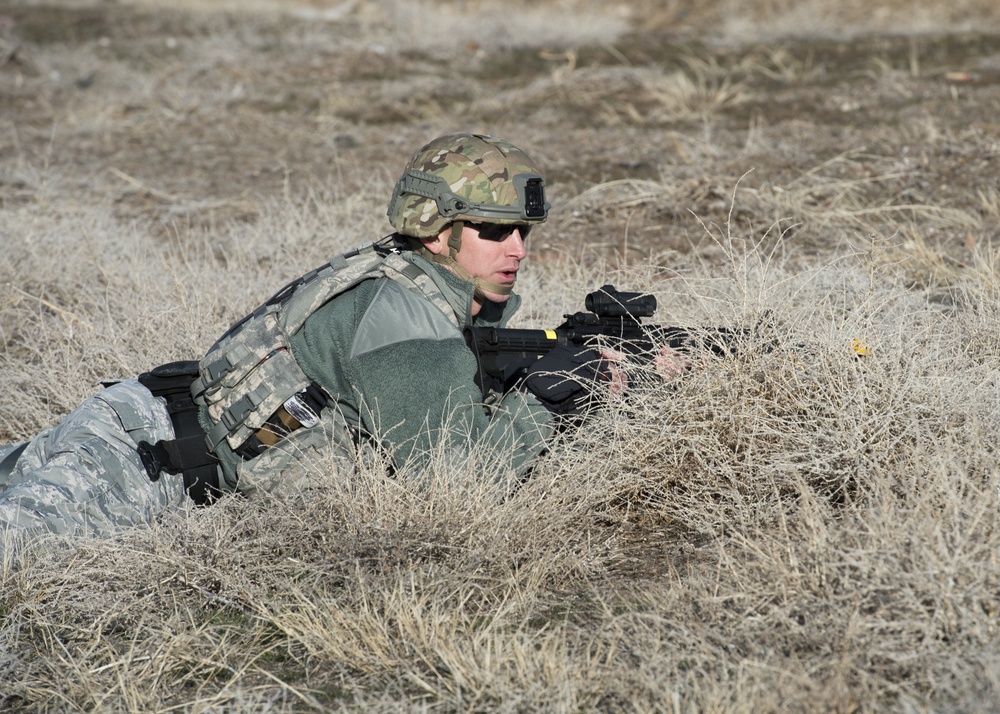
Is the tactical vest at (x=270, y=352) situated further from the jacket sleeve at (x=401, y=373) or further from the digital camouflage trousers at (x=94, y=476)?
the digital camouflage trousers at (x=94, y=476)

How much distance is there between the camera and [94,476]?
315cm

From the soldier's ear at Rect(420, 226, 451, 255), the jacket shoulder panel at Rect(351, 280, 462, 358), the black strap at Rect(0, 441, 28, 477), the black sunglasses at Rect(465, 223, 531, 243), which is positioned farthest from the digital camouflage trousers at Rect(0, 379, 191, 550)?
the black sunglasses at Rect(465, 223, 531, 243)

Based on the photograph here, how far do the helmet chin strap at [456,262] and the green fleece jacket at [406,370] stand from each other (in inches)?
2.5

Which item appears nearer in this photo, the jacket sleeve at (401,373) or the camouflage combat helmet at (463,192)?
the jacket sleeve at (401,373)

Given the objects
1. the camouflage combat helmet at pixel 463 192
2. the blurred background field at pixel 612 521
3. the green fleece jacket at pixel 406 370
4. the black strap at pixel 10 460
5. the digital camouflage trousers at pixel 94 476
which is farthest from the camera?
the black strap at pixel 10 460

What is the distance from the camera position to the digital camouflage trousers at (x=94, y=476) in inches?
121

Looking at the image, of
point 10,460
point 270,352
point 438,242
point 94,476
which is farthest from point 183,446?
point 438,242

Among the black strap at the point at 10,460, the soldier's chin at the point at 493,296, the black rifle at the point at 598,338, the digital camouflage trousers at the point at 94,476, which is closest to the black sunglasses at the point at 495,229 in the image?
the soldier's chin at the point at 493,296

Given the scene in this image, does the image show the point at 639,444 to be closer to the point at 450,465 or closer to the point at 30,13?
the point at 450,465

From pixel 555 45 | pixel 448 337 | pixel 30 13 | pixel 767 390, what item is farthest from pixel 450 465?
pixel 30 13

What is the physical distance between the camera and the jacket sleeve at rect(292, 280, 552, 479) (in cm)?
296

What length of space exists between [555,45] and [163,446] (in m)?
10.2

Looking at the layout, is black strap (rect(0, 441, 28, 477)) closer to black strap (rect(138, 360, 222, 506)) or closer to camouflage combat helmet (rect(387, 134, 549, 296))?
black strap (rect(138, 360, 222, 506))

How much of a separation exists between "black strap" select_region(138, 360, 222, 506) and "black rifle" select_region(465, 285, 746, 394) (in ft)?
3.05
